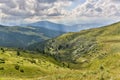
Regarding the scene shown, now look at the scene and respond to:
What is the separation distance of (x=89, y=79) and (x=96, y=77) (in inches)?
36.9

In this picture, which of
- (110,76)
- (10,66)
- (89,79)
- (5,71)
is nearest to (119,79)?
(110,76)

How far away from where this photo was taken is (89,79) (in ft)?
113

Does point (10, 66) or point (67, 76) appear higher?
point (67, 76)

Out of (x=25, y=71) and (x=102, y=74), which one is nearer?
(x=102, y=74)

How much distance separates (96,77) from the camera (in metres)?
34.3

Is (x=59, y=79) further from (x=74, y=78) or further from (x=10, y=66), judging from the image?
(x=10, y=66)

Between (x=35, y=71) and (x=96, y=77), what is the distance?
9809 cm

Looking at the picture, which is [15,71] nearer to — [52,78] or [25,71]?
[25,71]

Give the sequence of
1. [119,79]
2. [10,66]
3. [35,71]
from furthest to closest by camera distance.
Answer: [35,71] < [10,66] < [119,79]

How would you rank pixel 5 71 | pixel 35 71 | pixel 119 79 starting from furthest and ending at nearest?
pixel 35 71 → pixel 5 71 → pixel 119 79

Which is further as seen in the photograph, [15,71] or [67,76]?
[15,71]

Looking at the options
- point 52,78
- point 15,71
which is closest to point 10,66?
point 15,71

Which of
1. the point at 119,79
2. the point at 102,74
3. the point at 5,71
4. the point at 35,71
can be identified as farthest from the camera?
the point at 35,71

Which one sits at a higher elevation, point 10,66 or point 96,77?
point 96,77
